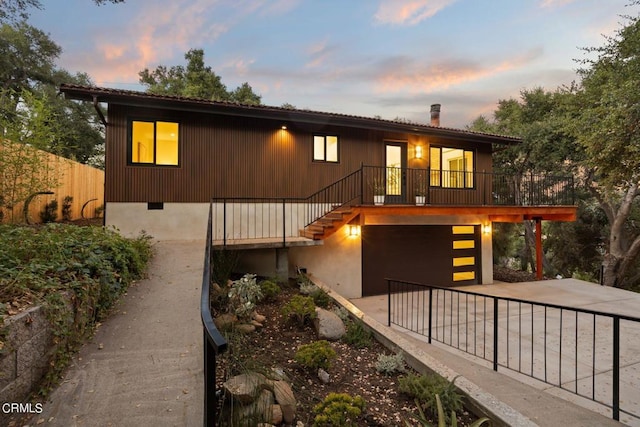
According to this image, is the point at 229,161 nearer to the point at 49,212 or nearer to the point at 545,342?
the point at 49,212

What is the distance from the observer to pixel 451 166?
1142 cm

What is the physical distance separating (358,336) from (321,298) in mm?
1580

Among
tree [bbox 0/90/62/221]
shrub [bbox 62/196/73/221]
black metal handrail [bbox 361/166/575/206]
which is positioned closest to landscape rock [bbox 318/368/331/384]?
black metal handrail [bbox 361/166/575/206]

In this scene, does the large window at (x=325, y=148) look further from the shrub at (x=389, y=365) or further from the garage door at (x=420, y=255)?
the shrub at (x=389, y=365)

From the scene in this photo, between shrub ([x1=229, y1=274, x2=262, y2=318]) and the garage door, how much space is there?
4.91 metres

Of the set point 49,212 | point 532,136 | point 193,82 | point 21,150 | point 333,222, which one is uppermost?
point 193,82

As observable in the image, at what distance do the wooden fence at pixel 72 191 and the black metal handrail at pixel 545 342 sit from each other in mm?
9703

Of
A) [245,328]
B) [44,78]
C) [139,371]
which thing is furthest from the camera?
[44,78]

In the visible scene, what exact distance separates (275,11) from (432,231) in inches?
384

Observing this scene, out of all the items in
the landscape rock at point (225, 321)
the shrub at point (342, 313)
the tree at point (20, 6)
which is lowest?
the shrub at point (342, 313)

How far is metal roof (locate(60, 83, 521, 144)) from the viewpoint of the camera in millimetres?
6785

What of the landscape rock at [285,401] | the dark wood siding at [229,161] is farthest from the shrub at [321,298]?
the dark wood siding at [229,161]

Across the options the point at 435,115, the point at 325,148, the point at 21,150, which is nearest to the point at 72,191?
the point at 21,150

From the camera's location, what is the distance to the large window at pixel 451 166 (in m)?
10.6
